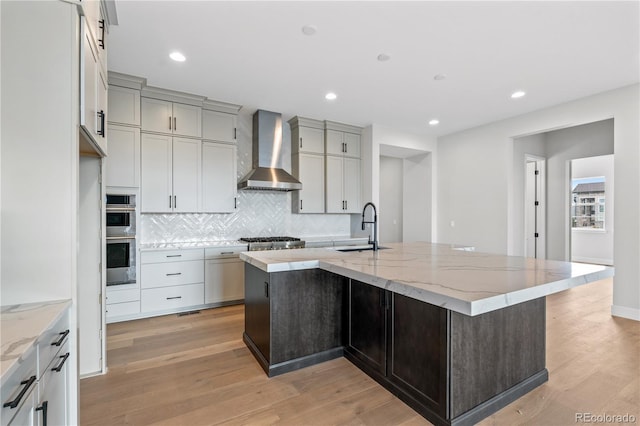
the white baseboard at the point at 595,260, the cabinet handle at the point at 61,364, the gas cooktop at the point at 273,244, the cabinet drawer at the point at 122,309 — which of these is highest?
the gas cooktop at the point at 273,244

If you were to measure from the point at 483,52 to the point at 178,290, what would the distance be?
4194mm

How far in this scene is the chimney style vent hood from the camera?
4.54 metres

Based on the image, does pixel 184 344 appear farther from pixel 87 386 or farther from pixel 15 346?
pixel 15 346

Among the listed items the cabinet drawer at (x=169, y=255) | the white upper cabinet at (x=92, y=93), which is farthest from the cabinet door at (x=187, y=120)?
the white upper cabinet at (x=92, y=93)

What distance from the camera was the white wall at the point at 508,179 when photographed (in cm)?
361

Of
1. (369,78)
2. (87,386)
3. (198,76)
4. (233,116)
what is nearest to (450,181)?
(369,78)

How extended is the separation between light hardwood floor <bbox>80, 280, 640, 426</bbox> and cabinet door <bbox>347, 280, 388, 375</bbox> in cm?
15

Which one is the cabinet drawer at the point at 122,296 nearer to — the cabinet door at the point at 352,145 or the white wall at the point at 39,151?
the white wall at the point at 39,151

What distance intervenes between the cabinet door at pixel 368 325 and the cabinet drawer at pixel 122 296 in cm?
258

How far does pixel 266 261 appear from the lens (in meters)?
2.30

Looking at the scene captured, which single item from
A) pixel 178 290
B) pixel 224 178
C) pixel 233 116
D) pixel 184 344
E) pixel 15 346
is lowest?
pixel 184 344

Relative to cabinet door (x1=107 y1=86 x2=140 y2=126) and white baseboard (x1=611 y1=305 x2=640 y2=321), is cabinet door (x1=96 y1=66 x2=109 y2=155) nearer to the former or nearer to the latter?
cabinet door (x1=107 y1=86 x2=140 y2=126)

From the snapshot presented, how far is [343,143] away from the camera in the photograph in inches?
209

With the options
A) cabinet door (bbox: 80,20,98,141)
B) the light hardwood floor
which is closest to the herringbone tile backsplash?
the light hardwood floor
